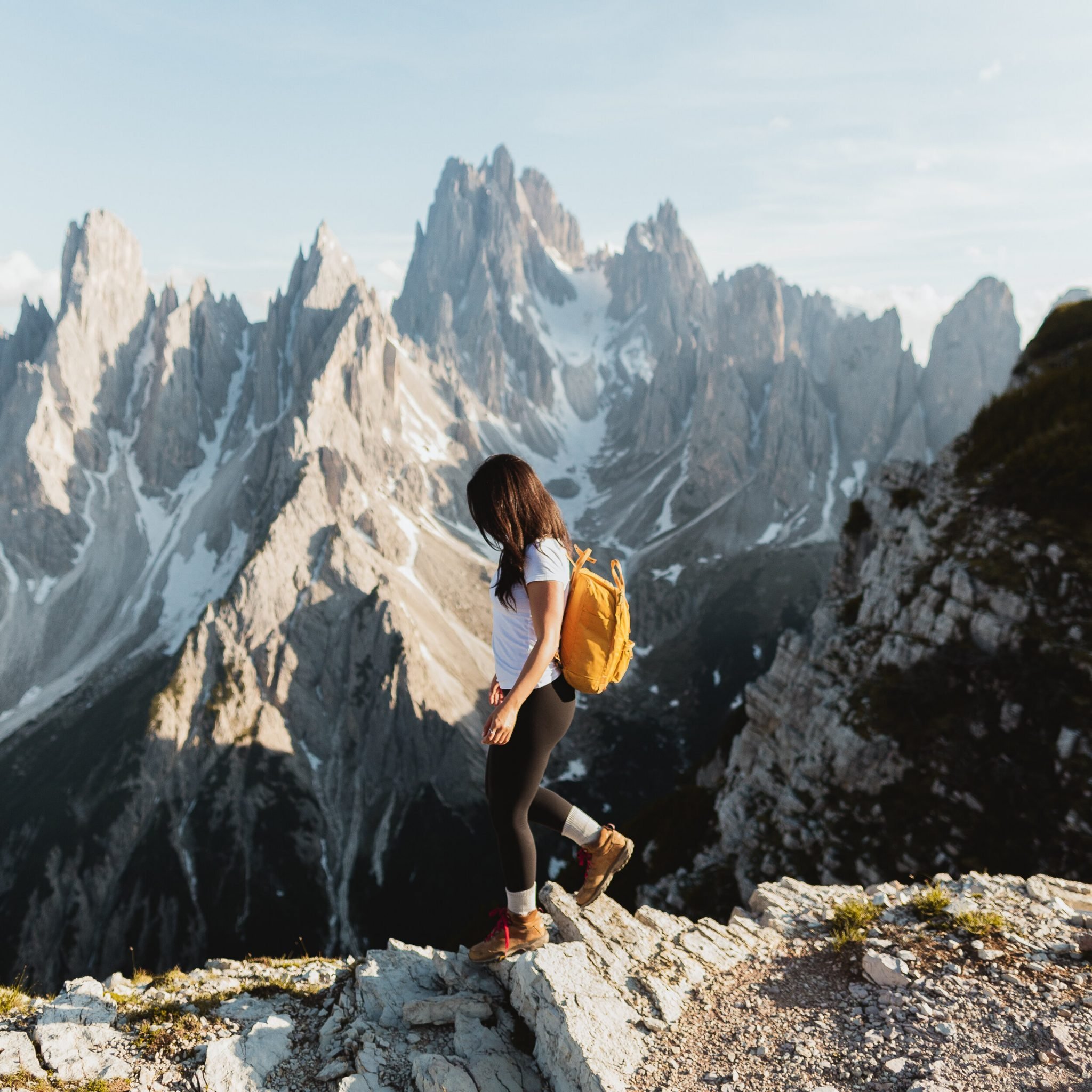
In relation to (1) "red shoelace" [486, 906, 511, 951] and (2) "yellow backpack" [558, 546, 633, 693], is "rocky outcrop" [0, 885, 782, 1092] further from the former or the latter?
(2) "yellow backpack" [558, 546, 633, 693]

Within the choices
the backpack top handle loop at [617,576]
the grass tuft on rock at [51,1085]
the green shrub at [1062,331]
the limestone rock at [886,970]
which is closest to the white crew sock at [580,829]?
the backpack top handle loop at [617,576]

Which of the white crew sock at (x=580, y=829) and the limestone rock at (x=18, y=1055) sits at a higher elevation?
the white crew sock at (x=580, y=829)

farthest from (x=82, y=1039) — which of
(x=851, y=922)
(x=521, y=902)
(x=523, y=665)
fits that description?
(x=851, y=922)

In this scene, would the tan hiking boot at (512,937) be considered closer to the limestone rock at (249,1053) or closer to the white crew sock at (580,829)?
the white crew sock at (580,829)

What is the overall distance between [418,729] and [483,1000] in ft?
442

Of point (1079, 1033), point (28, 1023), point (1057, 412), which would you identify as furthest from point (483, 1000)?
point (1057, 412)

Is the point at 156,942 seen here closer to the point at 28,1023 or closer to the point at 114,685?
the point at 114,685

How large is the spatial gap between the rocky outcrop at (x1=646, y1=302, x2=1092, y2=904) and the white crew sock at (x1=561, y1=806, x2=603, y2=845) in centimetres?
1400

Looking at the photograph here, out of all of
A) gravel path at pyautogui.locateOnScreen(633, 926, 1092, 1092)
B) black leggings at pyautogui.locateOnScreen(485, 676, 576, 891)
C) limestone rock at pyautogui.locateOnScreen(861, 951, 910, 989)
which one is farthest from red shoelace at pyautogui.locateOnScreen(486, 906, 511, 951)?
limestone rock at pyautogui.locateOnScreen(861, 951, 910, 989)

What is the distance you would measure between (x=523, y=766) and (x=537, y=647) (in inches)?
47.1

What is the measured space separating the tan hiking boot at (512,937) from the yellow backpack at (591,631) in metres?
2.64

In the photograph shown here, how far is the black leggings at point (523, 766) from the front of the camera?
6008 mm

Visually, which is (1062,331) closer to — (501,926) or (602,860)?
(602,860)

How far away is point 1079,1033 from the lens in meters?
5.36
